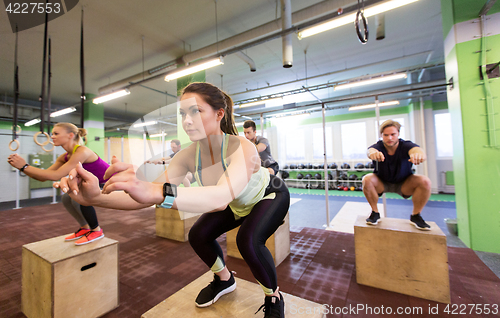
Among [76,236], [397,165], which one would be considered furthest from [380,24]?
[76,236]

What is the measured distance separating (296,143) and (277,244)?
26.9 feet

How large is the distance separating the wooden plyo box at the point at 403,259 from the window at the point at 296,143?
823cm

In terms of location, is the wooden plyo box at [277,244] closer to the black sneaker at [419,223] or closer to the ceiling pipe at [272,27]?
the black sneaker at [419,223]

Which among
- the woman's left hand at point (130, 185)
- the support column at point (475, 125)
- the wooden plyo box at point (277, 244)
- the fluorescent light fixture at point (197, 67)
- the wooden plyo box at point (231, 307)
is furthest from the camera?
the fluorescent light fixture at point (197, 67)

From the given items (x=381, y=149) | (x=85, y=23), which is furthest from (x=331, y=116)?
(x=85, y=23)

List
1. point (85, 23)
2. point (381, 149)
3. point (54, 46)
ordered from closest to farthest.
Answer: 1. point (381, 149)
2. point (85, 23)
3. point (54, 46)

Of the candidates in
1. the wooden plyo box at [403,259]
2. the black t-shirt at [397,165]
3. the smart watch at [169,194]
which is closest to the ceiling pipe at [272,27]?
the black t-shirt at [397,165]

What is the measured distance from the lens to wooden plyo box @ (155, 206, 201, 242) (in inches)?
116

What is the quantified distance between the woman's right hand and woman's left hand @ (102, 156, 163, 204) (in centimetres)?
10

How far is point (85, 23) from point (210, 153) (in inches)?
177

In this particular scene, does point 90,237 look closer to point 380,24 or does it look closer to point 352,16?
point 352,16

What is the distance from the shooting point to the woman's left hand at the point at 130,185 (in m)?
0.54

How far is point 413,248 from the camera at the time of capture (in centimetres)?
167

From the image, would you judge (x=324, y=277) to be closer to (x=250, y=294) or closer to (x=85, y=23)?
(x=250, y=294)
